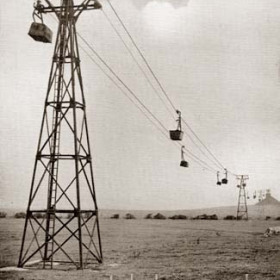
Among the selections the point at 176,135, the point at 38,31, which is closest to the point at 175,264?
the point at 176,135

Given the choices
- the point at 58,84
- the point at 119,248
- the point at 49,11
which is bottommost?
the point at 119,248

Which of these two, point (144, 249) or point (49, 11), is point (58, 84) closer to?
point (49, 11)

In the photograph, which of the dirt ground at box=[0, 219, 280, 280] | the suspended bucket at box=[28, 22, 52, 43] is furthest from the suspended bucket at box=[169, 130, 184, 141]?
the suspended bucket at box=[28, 22, 52, 43]

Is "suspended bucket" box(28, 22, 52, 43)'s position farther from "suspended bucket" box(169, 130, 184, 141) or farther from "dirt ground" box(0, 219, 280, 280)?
"suspended bucket" box(169, 130, 184, 141)

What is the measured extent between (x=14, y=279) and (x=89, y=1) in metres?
11.1

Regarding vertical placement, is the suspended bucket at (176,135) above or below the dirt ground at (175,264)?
above

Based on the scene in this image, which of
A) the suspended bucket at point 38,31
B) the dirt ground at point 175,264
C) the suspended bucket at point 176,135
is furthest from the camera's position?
the suspended bucket at point 176,135

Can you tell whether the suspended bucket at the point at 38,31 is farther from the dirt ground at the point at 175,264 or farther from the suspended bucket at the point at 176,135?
the suspended bucket at the point at 176,135

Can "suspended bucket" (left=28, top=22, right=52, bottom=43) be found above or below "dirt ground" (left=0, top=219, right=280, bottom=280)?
above

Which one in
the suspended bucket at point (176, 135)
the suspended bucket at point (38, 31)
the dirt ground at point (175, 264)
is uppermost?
the suspended bucket at point (38, 31)

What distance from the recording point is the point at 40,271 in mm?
18031

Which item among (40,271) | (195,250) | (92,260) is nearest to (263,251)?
(195,250)

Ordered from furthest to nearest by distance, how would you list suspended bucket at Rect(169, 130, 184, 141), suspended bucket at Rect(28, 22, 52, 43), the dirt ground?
1. suspended bucket at Rect(169, 130, 184, 141)
2. suspended bucket at Rect(28, 22, 52, 43)
3. the dirt ground

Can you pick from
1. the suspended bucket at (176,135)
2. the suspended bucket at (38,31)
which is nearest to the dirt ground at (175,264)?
A: the suspended bucket at (176,135)
